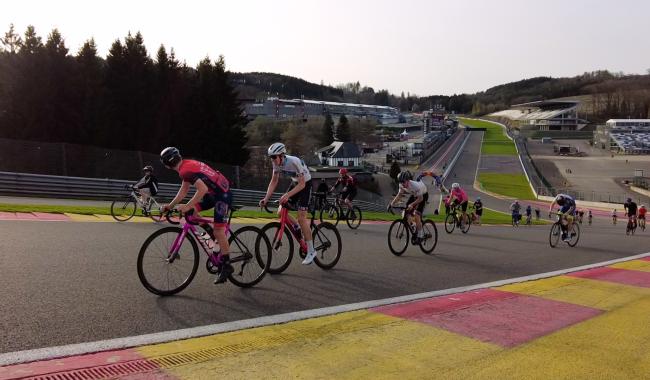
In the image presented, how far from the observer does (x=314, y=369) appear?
4.41 m

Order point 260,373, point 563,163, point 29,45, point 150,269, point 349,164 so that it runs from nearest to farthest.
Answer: point 260,373 < point 150,269 < point 29,45 < point 349,164 < point 563,163

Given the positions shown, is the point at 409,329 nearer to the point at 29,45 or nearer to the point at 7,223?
the point at 7,223

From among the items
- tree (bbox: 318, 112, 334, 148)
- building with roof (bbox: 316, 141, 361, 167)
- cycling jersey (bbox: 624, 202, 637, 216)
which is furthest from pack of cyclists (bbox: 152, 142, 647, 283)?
tree (bbox: 318, 112, 334, 148)

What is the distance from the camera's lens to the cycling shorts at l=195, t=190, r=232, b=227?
700 cm

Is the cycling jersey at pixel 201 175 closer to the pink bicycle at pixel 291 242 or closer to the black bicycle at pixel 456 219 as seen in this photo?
the pink bicycle at pixel 291 242

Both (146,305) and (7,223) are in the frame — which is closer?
(146,305)

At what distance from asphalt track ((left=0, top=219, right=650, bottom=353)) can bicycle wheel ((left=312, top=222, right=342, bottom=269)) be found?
209 mm

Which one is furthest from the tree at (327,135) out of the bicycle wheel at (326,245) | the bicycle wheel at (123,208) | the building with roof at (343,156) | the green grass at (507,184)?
the bicycle wheel at (326,245)

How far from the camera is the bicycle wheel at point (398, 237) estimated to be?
1140 cm

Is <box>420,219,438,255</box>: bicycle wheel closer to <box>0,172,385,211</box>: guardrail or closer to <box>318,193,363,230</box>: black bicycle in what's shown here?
<box>318,193,363,230</box>: black bicycle

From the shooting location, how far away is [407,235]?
38.6 feet

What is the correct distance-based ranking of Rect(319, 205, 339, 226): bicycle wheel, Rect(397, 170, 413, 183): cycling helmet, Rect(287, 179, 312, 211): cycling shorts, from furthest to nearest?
Rect(319, 205, 339, 226): bicycle wheel, Rect(397, 170, 413, 183): cycling helmet, Rect(287, 179, 312, 211): cycling shorts

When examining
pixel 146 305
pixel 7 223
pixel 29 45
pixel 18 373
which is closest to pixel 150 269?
pixel 146 305

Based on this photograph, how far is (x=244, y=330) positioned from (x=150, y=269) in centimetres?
191
